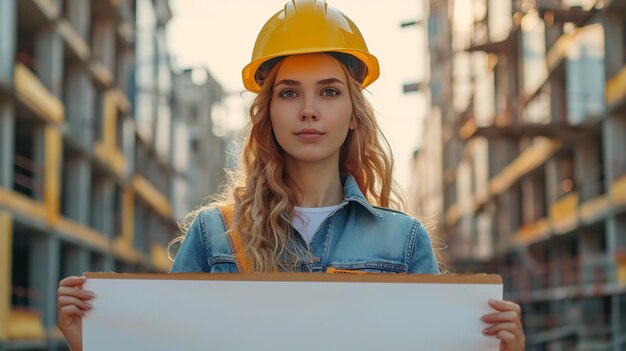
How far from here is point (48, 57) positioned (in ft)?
77.7

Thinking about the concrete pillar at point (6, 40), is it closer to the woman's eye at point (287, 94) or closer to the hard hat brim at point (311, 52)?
the hard hat brim at point (311, 52)

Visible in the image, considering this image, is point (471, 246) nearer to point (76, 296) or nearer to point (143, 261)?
point (143, 261)

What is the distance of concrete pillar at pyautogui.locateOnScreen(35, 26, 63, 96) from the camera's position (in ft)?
77.0

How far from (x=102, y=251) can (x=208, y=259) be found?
28258 mm

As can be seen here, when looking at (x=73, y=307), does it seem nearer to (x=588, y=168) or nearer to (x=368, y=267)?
(x=368, y=267)

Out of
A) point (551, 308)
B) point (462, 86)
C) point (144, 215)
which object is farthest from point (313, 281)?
point (462, 86)

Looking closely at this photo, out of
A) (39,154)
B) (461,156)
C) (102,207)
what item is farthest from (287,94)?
(461,156)

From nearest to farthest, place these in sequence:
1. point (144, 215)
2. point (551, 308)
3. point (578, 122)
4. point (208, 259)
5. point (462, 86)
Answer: point (208, 259) < point (578, 122) < point (551, 308) < point (144, 215) < point (462, 86)

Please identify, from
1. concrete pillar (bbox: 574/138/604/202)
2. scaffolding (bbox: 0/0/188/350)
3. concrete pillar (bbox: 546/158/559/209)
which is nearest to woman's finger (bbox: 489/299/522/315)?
scaffolding (bbox: 0/0/188/350)

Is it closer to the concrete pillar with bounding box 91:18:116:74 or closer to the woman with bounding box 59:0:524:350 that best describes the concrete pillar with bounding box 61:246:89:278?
the concrete pillar with bounding box 91:18:116:74

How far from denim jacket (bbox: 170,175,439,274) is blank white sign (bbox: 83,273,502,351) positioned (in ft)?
0.81

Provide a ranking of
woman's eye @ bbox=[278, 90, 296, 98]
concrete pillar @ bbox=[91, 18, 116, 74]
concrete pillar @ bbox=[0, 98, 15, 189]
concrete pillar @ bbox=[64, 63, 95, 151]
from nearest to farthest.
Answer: woman's eye @ bbox=[278, 90, 296, 98] < concrete pillar @ bbox=[0, 98, 15, 189] < concrete pillar @ bbox=[64, 63, 95, 151] < concrete pillar @ bbox=[91, 18, 116, 74]

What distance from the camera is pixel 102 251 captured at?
101ft

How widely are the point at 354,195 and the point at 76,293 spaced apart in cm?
86
